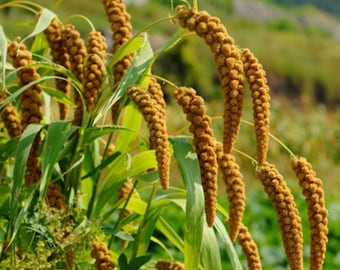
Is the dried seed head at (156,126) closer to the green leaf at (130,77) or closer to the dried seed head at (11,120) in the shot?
the green leaf at (130,77)

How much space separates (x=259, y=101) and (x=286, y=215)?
0.28m

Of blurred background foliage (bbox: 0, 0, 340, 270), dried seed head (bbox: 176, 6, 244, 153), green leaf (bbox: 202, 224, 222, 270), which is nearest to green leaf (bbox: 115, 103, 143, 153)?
blurred background foliage (bbox: 0, 0, 340, 270)

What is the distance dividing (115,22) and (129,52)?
0.34 feet

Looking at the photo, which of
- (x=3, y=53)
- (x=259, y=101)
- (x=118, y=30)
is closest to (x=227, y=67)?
(x=259, y=101)

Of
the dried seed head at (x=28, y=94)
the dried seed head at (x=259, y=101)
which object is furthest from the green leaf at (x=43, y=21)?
the dried seed head at (x=259, y=101)

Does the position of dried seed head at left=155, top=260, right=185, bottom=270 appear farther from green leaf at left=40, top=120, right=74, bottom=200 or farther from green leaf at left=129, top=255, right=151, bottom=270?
green leaf at left=40, top=120, right=74, bottom=200

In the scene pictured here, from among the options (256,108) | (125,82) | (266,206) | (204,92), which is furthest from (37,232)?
(204,92)

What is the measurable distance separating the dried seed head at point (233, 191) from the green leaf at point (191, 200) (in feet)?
0.22

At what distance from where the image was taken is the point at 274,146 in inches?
547

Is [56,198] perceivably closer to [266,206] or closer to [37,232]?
[37,232]

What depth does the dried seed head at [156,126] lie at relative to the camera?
2.26 m

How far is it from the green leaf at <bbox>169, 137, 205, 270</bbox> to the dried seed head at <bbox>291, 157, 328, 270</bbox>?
0.77ft

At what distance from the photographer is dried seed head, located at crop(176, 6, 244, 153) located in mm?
2279

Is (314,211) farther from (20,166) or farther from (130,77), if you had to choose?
(20,166)
